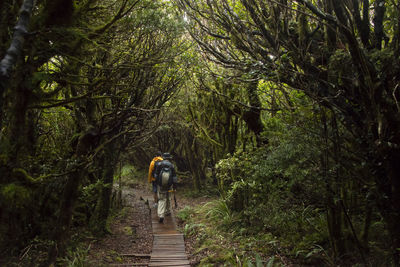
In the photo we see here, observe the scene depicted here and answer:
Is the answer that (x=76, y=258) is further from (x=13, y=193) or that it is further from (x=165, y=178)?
(x=165, y=178)

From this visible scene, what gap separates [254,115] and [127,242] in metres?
5.43

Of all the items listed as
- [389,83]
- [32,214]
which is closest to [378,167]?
[389,83]

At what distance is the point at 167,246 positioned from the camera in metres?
7.46

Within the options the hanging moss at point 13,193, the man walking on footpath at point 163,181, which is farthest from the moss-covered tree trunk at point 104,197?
the hanging moss at point 13,193

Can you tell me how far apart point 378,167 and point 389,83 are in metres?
1.19

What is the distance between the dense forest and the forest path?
59.1 inches

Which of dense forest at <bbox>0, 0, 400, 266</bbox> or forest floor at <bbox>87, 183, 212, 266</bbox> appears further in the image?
forest floor at <bbox>87, 183, 212, 266</bbox>

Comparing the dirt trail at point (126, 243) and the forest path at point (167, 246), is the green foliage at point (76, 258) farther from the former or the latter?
the forest path at point (167, 246)

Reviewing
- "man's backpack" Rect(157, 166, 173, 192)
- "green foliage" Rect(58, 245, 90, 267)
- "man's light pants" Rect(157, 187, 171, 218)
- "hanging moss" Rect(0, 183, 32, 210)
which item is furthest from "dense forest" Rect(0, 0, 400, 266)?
"man's light pants" Rect(157, 187, 171, 218)

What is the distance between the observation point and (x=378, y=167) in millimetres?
3898

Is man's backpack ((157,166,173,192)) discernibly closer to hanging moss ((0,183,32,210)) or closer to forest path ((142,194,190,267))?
forest path ((142,194,190,267))

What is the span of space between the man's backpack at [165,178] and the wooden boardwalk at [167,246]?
1232 mm

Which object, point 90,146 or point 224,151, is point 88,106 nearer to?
point 90,146

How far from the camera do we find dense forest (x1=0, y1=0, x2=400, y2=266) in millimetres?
3467
